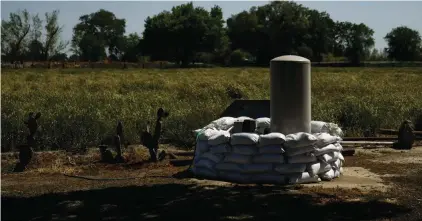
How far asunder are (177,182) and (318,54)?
8062cm

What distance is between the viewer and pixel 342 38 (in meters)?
111

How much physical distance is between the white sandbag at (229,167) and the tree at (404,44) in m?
91.5

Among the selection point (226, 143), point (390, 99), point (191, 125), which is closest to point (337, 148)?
point (226, 143)

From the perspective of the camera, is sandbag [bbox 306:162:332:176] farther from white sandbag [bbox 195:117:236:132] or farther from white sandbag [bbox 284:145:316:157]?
white sandbag [bbox 195:117:236:132]

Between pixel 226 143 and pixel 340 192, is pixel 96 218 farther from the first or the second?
pixel 340 192

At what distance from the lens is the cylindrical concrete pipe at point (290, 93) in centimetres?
832

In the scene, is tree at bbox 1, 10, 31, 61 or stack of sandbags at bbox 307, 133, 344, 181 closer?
stack of sandbags at bbox 307, 133, 344, 181

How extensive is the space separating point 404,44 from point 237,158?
9535cm

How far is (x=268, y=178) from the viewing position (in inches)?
295

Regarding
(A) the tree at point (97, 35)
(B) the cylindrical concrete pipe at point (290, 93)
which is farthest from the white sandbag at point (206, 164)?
(A) the tree at point (97, 35)

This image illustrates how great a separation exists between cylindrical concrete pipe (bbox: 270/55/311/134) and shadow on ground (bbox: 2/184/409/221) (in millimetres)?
1530

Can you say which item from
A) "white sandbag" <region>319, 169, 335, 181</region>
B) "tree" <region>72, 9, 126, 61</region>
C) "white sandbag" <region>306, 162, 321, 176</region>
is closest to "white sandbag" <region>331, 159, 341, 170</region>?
"white sandbag" <region>319, 169, 335, 181</region>

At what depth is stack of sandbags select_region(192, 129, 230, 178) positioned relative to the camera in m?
7.74

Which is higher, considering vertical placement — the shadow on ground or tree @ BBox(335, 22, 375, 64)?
tree @ BBox(335, 22, 375, 64)
